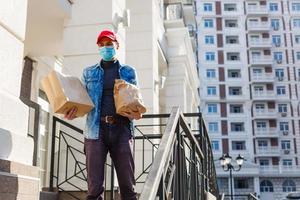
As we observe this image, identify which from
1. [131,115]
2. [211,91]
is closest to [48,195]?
[131,115]

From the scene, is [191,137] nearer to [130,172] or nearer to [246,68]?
[130,172]

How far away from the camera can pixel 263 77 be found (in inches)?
2458

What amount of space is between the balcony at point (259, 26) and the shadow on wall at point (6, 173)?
63.5 metres

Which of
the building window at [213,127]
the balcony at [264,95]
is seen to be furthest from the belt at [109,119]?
the balcony at [264,95]

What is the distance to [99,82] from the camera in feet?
12.7

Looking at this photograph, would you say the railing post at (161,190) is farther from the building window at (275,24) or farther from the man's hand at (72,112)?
the building window at (275,24)

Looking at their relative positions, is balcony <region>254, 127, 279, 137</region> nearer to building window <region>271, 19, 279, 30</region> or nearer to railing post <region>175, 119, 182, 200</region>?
building window <region>271, 19, 279, 30</region>

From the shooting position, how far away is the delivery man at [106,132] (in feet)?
12.1

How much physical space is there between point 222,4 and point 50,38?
6063 cm

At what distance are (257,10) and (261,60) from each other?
26.1 feet

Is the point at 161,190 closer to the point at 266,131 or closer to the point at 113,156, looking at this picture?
the point at 113,156

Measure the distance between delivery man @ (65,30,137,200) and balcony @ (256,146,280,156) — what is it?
2280 inches

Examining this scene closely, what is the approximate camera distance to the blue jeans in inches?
145

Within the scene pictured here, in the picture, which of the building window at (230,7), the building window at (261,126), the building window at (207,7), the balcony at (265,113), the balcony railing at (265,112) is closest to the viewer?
the balcony at (265,113)
